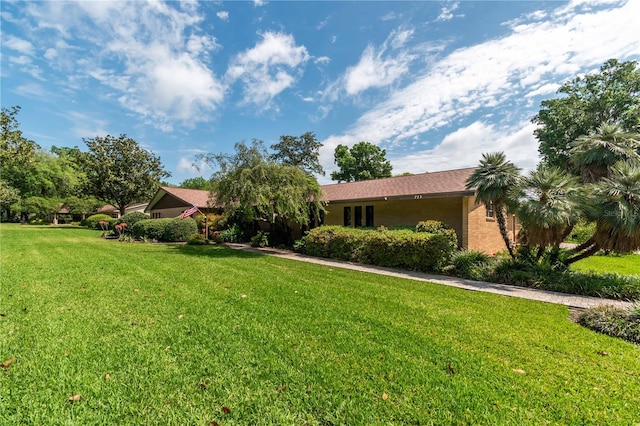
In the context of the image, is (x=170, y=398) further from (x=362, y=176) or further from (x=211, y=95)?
(x=362, y=176)

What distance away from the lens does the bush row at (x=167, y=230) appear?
18.8 m

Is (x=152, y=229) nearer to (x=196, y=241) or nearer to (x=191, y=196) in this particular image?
(x=196, y=241)

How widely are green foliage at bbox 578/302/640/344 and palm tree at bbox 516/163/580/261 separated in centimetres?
330

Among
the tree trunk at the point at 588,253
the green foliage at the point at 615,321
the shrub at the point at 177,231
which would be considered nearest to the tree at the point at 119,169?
the shrub at the point at 177,231

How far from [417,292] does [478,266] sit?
375cm

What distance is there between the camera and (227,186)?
44.7ft

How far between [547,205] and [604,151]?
10.7ft

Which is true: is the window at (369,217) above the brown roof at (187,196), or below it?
below

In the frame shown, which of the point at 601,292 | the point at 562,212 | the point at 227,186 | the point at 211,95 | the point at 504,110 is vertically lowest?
the point at 601,292

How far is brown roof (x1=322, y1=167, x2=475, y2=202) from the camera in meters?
12.6

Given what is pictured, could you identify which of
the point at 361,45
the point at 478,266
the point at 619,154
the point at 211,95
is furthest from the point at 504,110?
the point at 211,95

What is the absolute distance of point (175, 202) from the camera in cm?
2453

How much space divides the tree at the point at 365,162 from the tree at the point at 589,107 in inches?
914

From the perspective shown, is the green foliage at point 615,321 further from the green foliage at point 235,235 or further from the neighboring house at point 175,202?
the neighboring house at point 175,202
